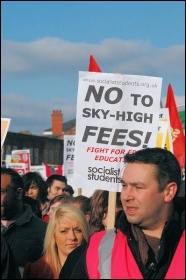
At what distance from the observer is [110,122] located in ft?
24.1

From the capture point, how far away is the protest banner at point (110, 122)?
727 centimetres

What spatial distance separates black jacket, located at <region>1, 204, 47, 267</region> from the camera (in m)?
6.18

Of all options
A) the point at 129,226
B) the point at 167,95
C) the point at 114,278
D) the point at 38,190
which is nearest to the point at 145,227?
the point at 129,226

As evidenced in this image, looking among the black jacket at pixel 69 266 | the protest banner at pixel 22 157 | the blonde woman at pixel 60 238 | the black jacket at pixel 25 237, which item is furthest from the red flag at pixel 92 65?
the protest banner at pixel 22 157

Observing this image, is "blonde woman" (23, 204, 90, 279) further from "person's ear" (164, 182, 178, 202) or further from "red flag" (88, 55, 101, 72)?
"red flag" (88, 55, 101, 72)

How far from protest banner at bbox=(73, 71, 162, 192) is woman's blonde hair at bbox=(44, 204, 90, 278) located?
4.02ft

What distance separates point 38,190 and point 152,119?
3.50 metres

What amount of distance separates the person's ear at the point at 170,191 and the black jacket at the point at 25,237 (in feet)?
6.79

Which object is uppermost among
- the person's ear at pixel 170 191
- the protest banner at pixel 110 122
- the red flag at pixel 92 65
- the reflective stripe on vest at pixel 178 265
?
the red flag at pixel 92 65

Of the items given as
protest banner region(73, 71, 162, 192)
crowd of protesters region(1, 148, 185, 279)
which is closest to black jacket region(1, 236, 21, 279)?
crowd of protesters region(1, 148, 185, 279)

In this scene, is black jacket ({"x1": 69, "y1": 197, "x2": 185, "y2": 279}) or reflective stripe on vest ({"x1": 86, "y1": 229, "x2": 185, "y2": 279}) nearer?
reflective stripe on vest ({"x1": 86, "y1": 229, "x2": 185, "y2": 279})

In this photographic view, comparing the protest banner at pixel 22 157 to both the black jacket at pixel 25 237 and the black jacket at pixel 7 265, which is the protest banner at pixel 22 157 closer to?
the black jacket at pixel 25 237

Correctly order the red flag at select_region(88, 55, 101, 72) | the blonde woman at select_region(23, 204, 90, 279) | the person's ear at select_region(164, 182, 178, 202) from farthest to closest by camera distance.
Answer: the red flag at select_region(88, 55, 101, 72)
the blonde woman at select_region(23, 204, 90, 279)
the person's ear at select_region(164, 182, 178, 202)

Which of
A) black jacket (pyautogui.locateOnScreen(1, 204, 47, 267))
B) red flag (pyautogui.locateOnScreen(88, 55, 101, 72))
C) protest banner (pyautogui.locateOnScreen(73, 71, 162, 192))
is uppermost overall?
red flag (pyautogui.locateOnScreen(88, 55, 101, 72))
